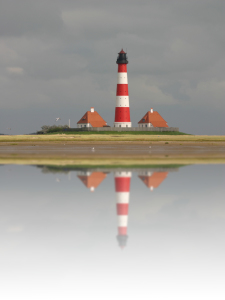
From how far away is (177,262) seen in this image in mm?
7012

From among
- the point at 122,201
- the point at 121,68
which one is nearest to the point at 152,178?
the point at 122,201

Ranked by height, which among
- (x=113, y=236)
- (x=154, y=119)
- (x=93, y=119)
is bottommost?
(x=113, y=236)

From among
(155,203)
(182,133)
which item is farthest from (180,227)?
(182,133)

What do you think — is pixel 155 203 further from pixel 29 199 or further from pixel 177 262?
pixel 177 262

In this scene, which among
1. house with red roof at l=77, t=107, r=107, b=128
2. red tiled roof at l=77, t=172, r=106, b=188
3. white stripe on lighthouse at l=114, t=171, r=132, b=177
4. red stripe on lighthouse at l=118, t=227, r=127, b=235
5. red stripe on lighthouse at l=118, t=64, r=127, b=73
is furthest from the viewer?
house with red roof at l=77, t=107, r=107, b=128

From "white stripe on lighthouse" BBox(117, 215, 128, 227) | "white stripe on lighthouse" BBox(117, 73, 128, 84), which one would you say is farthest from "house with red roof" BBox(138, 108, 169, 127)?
"white stripe on lighthouse" BBox(117, 215, 128, 227)

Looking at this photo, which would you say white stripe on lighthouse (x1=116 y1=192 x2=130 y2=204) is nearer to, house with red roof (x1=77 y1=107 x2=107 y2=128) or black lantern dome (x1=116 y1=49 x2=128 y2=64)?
black lantern dome (x1=116 y1=49 x2=128 y2=64)

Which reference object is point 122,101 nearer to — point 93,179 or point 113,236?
point 93,179

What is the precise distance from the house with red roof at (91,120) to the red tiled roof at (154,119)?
8901mm

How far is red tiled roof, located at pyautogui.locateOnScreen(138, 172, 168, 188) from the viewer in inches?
635

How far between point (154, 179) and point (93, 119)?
2843 inches

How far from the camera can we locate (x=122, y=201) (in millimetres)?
12359

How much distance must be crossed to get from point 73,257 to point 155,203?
17.0 feet

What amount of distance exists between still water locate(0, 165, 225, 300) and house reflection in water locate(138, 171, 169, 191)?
0.46m
